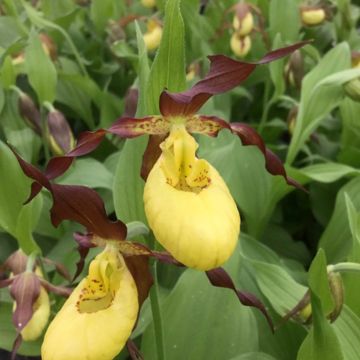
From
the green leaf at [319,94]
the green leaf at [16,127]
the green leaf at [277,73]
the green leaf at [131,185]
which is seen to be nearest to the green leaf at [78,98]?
the green leaf at [16,127]

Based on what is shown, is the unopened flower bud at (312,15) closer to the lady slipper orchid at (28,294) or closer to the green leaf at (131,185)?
the green leaf at (131,185)

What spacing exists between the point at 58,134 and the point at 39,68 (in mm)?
209

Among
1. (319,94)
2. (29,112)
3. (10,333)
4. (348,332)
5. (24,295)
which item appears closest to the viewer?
(348,332)

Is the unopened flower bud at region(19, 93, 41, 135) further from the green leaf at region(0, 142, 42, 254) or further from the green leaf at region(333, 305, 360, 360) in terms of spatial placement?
the green leaf at region(333, 305, 360, 360)

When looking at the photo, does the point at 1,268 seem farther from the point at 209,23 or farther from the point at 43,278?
the point at 209,23

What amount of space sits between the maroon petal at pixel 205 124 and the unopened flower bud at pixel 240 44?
1.25 metres

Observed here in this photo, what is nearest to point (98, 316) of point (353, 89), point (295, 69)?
point (353, 89)

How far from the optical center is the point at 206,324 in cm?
124

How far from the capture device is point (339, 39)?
96.6 inches

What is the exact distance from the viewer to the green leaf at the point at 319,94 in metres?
1.66

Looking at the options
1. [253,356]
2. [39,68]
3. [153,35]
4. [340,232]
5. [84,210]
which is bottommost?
[340,232]

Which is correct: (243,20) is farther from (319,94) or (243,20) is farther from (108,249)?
(108,249)

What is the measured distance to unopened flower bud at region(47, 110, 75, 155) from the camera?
1768 millimetres

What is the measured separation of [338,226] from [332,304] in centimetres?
60
